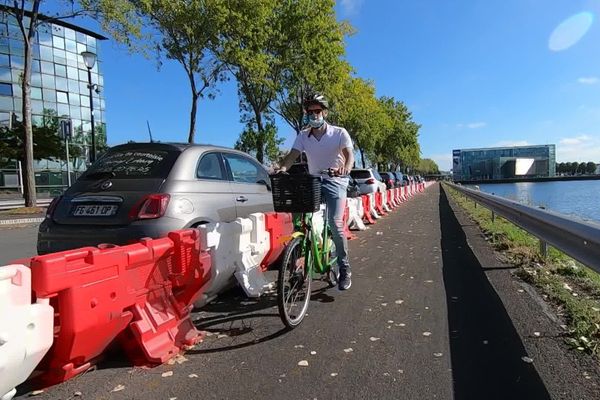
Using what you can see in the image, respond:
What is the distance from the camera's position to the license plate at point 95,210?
5.14m

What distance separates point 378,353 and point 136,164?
3370mm

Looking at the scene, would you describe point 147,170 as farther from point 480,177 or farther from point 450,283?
point 480,177

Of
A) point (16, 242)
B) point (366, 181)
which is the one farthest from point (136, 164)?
point (366, 181)

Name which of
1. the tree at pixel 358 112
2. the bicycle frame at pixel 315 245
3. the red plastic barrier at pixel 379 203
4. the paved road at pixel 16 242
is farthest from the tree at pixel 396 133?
the bicycle frame at pixel 315 245

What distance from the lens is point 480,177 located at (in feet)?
390

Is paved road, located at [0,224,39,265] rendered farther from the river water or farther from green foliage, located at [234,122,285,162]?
green foliage, located at [234,122,285,162]

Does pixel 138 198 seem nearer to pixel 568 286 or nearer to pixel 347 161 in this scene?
pixel 347 161

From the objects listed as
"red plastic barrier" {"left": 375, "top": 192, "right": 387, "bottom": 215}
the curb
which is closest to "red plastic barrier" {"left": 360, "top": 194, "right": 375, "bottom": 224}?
"red plastic barrier" {"left": 375, "top": 192, "right": 387, "bottom": 215}

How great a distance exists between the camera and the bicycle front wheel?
4.30 meters

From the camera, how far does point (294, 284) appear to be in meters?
4.64

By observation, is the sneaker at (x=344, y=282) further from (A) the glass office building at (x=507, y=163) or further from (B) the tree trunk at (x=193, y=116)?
(A) the glass office building at (x=507, y=163)

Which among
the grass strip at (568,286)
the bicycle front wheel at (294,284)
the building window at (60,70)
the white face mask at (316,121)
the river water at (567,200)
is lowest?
the river water at (567,200)

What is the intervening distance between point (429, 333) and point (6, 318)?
124 inches

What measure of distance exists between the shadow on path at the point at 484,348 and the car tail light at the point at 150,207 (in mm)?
3018
